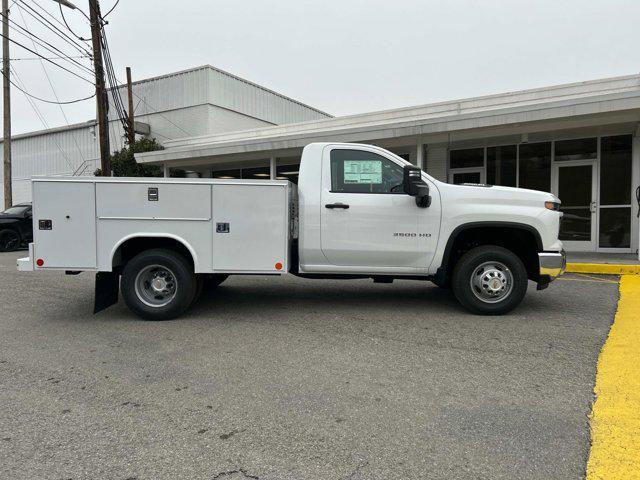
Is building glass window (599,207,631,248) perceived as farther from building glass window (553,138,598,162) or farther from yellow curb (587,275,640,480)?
yellow curb (587,275,640,480)

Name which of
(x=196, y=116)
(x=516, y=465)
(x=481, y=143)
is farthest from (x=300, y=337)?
(x=196, y=116)

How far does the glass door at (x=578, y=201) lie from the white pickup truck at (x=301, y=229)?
25.9 feet

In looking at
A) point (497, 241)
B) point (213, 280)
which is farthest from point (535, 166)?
point (213, 280)

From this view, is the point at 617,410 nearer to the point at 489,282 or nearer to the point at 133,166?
the point at 489,282

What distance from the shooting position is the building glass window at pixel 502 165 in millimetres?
13594

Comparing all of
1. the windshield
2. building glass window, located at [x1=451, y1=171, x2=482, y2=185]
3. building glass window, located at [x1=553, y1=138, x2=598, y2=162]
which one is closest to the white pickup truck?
building glass window, located at [x1=553, y1=138, x2=598, y2=162]

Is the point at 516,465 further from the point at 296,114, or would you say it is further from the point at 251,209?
the point at 296,114

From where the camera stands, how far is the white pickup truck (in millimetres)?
→ 5648

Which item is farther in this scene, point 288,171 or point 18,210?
point 288,171

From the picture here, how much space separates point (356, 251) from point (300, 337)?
1363mm

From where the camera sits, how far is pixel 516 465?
2.68m

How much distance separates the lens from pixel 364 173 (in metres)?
5.99

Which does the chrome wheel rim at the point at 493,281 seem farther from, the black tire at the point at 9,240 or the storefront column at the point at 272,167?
the black tire at the point at 9,240

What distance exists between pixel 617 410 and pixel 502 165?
1150 centimetres
